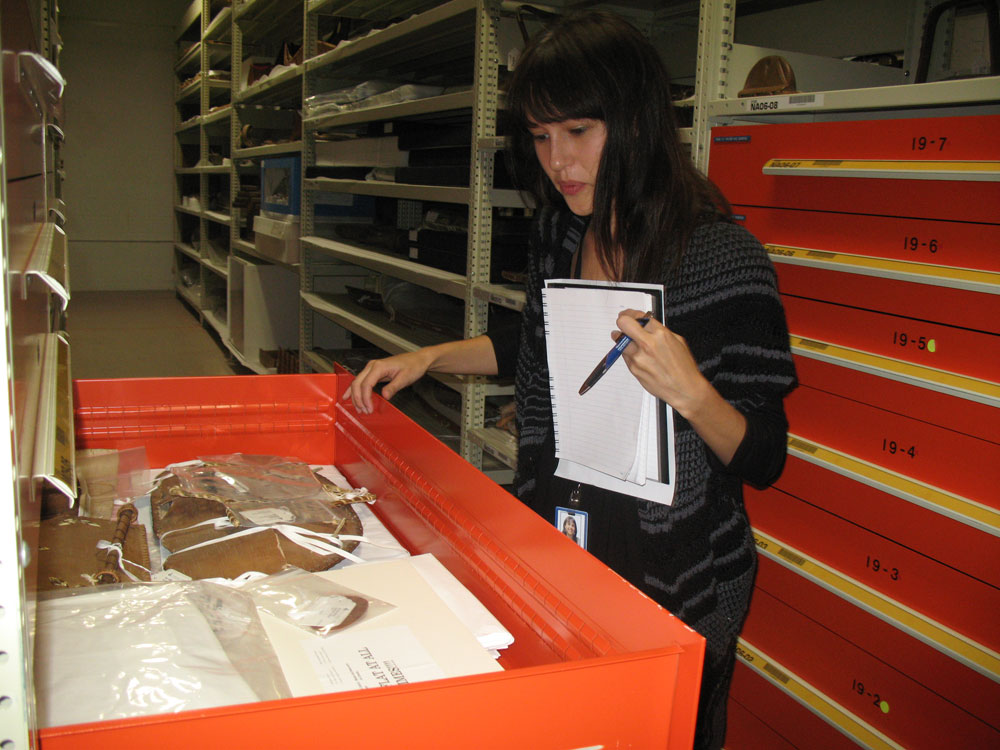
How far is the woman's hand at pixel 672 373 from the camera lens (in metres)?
1.00

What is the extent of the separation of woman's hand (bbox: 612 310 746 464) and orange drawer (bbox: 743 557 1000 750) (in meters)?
0.79

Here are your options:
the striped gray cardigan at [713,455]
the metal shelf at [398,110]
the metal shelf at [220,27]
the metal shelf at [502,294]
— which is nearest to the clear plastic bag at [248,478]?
the striped gray cardigan at [713,455]

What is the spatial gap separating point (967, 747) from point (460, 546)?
41.7 inches

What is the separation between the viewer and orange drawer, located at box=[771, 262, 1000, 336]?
4.65 feet

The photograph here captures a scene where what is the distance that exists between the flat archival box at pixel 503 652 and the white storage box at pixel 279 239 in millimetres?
3076

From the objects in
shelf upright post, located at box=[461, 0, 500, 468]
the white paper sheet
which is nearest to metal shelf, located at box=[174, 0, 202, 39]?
shelf upright post, located at box=[461, 0, 500, 468]

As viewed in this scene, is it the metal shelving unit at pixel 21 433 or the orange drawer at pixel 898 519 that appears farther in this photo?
the orange drawer at pixel 898 519

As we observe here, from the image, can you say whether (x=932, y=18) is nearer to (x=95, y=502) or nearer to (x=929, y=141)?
(x=929, y=141)

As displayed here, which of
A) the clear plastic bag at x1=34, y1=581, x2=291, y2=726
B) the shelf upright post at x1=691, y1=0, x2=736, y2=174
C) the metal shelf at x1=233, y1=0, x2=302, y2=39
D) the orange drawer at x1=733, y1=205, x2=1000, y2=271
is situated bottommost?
the clear plastic bag at x1=34, y1=581, x2=291, y2=726

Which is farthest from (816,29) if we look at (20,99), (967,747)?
A: (20,99)

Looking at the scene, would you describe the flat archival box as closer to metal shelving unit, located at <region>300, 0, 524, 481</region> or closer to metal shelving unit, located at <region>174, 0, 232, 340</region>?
metal shelving unit, located at <region>300, 0, 524, 481</region>

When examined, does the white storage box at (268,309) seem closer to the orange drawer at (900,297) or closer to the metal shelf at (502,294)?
the metal shelf at (502,294)

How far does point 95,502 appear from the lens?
1322 mm

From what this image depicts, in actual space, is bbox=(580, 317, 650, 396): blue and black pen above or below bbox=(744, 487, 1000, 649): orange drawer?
above
